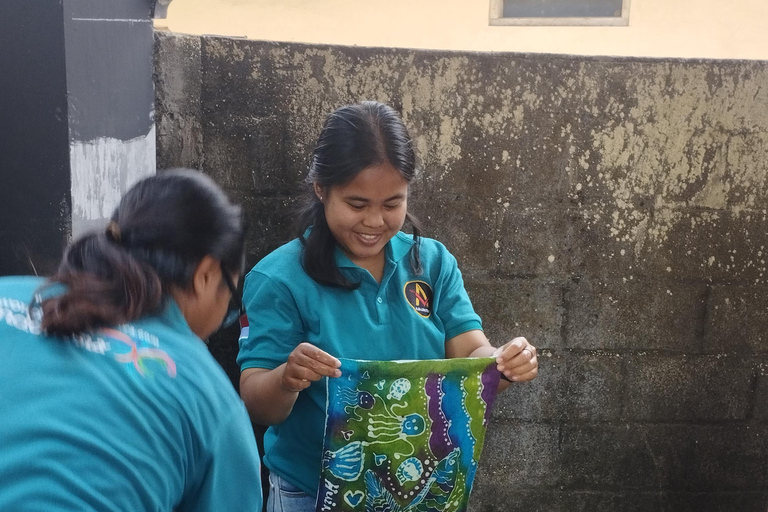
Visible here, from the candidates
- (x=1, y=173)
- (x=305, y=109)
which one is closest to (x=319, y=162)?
(x=305, y=109)

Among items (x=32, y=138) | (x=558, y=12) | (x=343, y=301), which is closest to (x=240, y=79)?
(x=32, y=138)

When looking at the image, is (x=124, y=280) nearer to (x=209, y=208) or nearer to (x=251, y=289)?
(x=209, y=208)

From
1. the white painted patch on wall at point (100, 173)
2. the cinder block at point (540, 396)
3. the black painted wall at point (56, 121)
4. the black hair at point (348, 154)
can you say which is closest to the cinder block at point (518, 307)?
the cinder block at point (540, 396)

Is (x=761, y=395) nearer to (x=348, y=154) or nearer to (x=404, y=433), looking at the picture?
(x=404, y=433)

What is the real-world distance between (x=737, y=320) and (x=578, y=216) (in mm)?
753

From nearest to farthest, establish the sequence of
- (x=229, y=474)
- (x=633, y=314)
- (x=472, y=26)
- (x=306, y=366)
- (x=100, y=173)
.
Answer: (x=229, y=474) → (x=306, y=366) → (x=100, y=173) → (x=633, y=314) → (x=472, y=26)

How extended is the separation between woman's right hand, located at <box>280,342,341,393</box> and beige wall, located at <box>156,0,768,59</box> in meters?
7.52

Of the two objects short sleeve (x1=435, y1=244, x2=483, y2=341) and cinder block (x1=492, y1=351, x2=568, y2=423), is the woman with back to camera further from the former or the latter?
cinder block (x1=492, y1=351, x2=568, y2=423)

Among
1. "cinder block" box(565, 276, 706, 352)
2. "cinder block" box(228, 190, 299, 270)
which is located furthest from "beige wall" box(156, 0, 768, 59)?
"cinder block" box(228, 190, 299, 270)

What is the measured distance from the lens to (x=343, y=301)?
6.07 feet

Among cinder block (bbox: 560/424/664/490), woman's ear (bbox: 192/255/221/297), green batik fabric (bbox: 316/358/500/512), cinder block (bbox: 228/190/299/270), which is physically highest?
woman's ear (bbox: 192/255/221/297)

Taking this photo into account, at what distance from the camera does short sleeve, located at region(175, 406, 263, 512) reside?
113 cm

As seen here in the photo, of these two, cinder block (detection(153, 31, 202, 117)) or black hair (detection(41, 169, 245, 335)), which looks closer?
black hair (detection(41, 169, 245, 335))

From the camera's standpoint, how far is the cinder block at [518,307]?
2.76m
